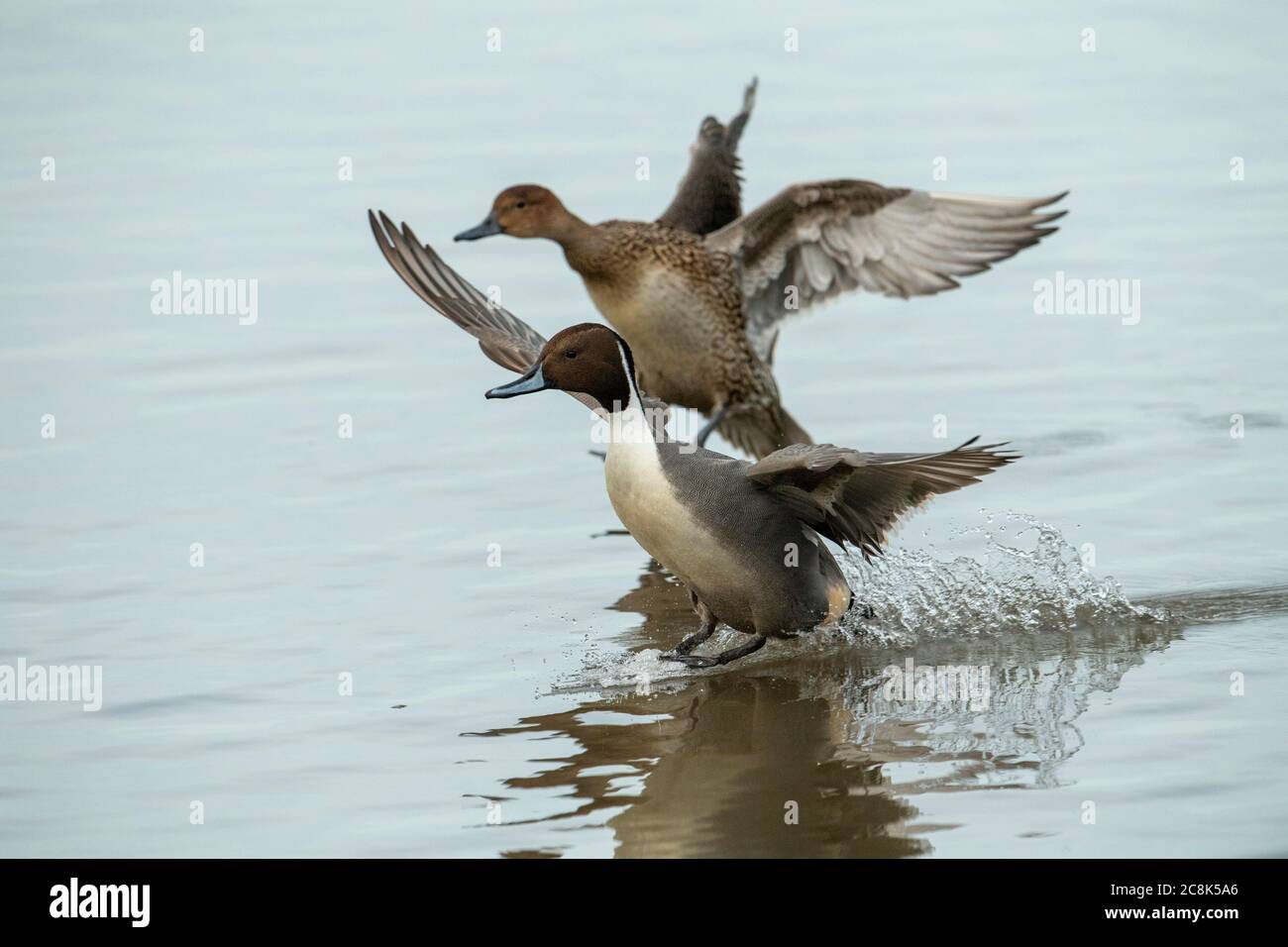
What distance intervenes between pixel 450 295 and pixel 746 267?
1827 millimetres

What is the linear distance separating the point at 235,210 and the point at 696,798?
7.49m

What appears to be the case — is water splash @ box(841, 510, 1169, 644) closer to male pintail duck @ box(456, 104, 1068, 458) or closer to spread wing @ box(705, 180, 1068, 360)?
spread wing @ box(705, 180, 1068, 360)

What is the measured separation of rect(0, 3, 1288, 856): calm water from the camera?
18.1 feet

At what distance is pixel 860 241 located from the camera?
8.89 metres

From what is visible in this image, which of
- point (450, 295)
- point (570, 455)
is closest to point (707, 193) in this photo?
point (570, 455)

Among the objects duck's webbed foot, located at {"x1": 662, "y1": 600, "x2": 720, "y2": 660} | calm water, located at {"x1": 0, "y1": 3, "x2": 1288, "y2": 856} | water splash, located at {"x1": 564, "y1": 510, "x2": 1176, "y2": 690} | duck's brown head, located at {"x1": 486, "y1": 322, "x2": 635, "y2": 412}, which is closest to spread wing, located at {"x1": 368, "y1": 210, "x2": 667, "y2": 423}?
calm water, located at {"x1": 0, "y1": 3, "x2": 1288, "y2": 856}

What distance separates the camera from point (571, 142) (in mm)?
12789

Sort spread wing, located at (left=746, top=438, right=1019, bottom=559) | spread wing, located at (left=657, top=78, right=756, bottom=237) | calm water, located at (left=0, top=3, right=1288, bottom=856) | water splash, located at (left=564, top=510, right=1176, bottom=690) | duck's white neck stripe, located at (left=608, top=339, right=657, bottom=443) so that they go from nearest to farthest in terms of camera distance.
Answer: calm water, located at (left=0, top=3, right=1288, bottom=856) → spread wing, located at (left=746, top=438, right=1019, bottom=559) → duck's white neck stripe, located at (left=608, top=339, right=657, bottom=443) → water splash, located at (left=564, top=510, right=1176, bottom=690) → spread wing, located at (left=657, top=78, right=756, bottom=237)

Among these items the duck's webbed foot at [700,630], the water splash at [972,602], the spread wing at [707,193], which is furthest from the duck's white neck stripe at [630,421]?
the spread wing at [707,193]

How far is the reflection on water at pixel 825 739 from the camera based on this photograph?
5285 mm

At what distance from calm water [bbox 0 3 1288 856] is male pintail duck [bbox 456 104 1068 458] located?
1.45 feet

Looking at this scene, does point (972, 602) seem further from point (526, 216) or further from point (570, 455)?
point (526, 216)

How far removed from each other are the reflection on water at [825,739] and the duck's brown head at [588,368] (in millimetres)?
988

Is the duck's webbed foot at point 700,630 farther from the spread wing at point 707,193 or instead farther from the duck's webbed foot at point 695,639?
the spread wing at point 707,193
